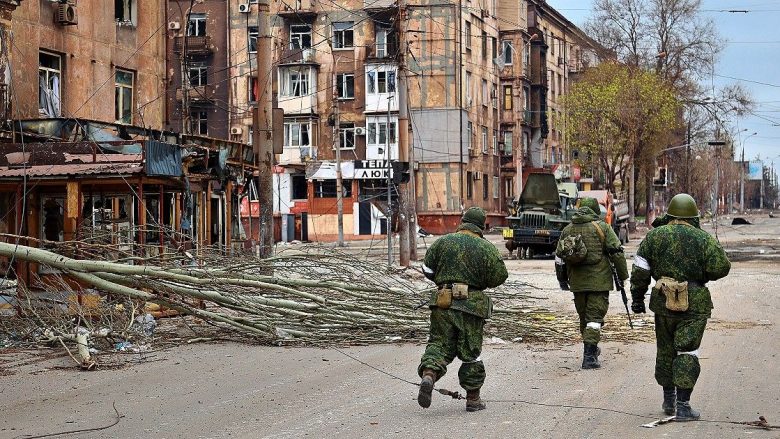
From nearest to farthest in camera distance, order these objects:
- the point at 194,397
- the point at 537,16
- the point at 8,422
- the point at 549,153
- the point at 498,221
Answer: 1. the point at 8,422
2. the point at 194,397
3. the point at 498,221
4. the point at 537,16
5. the point at 549,153

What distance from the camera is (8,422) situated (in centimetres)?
866

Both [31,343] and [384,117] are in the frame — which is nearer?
[31,343]

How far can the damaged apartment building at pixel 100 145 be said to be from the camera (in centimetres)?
1639

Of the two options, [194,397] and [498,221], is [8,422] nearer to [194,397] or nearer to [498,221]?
[194,397]

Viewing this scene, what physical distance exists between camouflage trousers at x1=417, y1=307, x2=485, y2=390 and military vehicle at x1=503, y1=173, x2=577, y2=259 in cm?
2738

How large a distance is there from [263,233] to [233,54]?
44194 mm

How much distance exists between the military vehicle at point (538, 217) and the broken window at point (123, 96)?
14877 millimetres

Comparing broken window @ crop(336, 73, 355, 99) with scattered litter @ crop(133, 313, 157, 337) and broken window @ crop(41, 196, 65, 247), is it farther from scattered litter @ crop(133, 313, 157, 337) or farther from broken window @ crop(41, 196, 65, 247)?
scattered litter @ crop(133, 313, 157, 337)

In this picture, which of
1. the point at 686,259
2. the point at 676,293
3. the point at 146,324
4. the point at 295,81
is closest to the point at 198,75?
the point at 295,81

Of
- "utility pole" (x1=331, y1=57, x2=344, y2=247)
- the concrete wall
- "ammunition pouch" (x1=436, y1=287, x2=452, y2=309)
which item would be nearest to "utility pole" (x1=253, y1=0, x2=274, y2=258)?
the concrete wall

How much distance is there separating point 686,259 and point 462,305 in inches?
71.3

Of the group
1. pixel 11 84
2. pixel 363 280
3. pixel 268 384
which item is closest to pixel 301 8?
pixel 11 84

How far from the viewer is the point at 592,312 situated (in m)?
11.5

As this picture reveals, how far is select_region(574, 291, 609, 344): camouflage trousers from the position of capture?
36.8 ft
